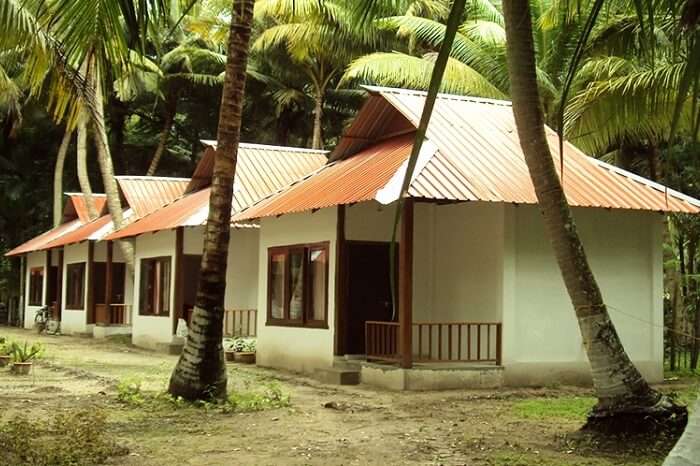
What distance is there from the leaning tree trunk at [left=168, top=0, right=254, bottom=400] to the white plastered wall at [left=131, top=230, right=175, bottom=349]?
10.5 meters

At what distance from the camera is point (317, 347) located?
48.7ft

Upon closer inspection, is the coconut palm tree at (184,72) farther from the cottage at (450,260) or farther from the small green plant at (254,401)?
the small green plant at (254,401)

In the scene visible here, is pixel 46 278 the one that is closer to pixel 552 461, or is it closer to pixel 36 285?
pixel 36 285

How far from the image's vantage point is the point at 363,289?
15258 millimetres

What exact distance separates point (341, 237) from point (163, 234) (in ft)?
29.5

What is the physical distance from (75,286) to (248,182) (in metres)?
11.8

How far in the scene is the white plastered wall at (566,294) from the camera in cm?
1326

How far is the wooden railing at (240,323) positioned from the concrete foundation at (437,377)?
743 centimetres

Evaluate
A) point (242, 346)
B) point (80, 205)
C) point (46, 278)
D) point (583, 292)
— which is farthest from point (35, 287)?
point (583, 292)

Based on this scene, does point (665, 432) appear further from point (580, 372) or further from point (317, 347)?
point (317, 347)

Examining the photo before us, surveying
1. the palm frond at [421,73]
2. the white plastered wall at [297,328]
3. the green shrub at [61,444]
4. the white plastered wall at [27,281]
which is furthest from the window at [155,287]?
the green shrub at [61,444]

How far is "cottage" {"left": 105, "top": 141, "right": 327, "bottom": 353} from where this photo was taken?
66.1 feet

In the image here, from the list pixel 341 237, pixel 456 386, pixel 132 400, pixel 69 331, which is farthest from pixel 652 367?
pixel 69 331

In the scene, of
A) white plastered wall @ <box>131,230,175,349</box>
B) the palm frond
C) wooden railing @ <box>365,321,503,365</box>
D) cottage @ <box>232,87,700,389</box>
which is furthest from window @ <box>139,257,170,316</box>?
wooden railing @ <box>365,321,503,365</box>
